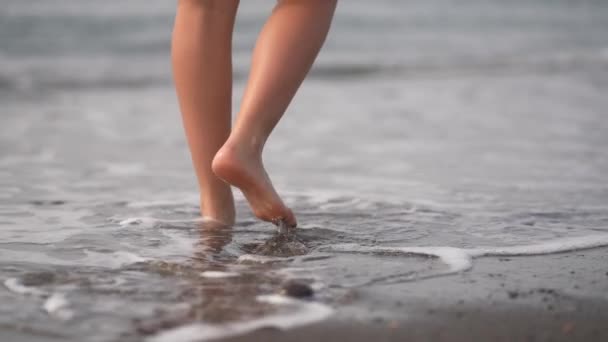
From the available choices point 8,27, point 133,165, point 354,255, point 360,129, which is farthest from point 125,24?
point 354,255

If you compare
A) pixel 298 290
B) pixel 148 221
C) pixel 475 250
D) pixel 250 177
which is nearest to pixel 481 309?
pixel 298 290

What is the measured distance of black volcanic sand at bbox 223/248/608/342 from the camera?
1431 mm

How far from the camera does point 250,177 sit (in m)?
1.97

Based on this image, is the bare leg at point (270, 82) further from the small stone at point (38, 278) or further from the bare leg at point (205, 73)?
the small stone at point (38, 278)

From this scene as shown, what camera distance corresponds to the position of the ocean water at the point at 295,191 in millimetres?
1616

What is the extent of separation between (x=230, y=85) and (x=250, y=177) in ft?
1.07

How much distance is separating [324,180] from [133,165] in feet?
2.39

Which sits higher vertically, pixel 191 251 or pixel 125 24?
pixel 125 24

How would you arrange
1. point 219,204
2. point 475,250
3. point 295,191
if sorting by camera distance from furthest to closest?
point 295,191 < point 219,204 < point 475,250

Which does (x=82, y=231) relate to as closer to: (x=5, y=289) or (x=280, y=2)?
(x=5, y=289)

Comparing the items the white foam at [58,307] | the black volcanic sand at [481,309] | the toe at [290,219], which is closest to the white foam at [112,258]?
the white foam at [58,307]

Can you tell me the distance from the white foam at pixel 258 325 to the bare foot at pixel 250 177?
42cm

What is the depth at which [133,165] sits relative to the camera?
3336 mm

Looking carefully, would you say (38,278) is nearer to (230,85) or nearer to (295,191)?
(230,85)
